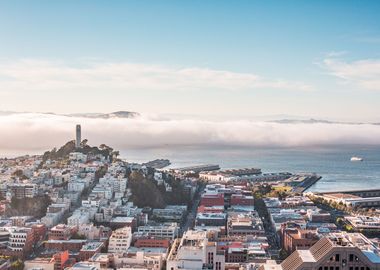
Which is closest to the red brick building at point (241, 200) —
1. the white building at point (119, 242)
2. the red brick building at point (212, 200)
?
the red brick building at point (212, 200)

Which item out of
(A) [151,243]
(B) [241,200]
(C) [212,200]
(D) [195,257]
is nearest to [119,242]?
(A) [151,243]

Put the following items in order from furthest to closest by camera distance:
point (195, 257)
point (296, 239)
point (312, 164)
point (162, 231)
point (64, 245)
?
point (312, 164)
point (162, 231)
point (296, 239)
point (64, 245)
point (195, 257)

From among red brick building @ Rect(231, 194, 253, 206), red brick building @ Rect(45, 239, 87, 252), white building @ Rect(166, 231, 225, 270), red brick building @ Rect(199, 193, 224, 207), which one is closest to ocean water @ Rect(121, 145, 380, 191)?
red brick building @ Rect(231, 194, 253, 206)

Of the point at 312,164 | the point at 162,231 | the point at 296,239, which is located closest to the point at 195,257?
the point at 296,239

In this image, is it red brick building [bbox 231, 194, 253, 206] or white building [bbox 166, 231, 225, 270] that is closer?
white building [bbox 166, 231, 225, 270]

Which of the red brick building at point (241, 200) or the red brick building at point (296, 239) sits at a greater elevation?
the red brick building at point (241, 200)

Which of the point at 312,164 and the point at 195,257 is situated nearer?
the point at 195,257

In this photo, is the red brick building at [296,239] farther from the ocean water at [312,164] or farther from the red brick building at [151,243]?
the ocean water at [312,164]

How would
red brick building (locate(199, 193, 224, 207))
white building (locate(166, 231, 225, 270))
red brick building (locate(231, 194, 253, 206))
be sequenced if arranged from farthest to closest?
red brick building (locate(231, 194, 253, 206)) → red brick building (locate(199, 193, 224, 207)) → white building (locate(166, 231, 225, 270))

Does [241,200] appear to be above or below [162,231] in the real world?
above

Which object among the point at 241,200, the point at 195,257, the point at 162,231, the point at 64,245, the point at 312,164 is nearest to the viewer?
the point at 195,257

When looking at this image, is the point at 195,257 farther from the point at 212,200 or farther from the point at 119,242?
the point at 212,200

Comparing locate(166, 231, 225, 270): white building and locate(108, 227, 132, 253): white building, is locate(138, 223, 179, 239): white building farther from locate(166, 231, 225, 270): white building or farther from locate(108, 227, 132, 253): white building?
locate(166, 231, 225, 270): white building
